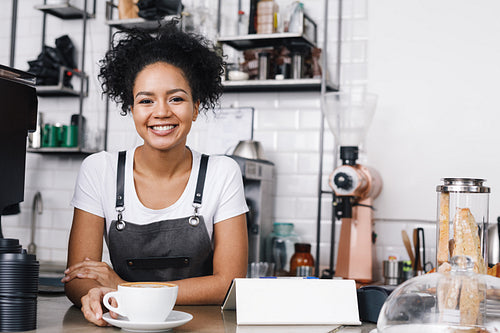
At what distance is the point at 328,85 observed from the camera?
3.55 m

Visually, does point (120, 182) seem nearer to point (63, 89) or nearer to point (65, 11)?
A: point (63, 89)

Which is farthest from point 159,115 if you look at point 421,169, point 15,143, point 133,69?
point 421,169

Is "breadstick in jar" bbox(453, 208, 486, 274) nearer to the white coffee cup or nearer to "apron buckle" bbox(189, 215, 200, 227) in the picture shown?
the white coffee cup

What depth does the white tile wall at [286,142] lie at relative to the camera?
358cm

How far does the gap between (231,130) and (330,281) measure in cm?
248

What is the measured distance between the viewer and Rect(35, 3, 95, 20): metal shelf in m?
4.00

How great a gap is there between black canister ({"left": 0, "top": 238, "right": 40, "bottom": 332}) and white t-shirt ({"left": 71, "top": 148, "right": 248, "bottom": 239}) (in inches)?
31.1

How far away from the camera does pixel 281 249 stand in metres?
3.49

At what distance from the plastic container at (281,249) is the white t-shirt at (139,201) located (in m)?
1.49

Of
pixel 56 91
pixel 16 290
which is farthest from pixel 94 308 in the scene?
pixel 56 91

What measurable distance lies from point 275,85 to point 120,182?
1.77m

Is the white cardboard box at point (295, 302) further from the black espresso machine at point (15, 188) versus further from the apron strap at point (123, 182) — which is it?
the apron strap at point (123, 182)

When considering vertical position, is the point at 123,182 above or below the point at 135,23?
below

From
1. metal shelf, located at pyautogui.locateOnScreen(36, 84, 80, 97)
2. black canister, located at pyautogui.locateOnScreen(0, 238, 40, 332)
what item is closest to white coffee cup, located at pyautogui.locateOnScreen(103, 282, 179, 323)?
black canister, located at pyautogui.locateOnScreen(0, 238, 40, 332)
